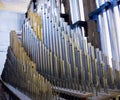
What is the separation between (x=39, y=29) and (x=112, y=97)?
1685 millimetres

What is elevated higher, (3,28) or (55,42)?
(3,28)

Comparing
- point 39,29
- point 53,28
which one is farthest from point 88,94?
point 39,29

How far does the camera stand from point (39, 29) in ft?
10.1

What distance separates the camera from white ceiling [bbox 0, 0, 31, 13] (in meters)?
5.57

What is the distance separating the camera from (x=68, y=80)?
221 cm

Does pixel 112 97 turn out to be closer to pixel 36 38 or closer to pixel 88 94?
pixel 88 94

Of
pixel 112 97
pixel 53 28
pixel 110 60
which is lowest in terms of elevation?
pixel 112 97

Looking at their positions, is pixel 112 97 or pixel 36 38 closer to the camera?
pixel 112 97

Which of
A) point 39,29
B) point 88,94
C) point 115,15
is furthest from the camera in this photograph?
point 39,29

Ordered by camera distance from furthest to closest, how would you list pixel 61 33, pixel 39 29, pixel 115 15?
1. pixel 39 29
2. pixel 61 33
3. pixel 115 15

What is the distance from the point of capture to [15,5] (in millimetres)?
5930

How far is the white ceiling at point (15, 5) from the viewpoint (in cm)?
557

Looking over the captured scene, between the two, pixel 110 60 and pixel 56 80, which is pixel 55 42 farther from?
pixel 110 60

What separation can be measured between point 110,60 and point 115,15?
0.54 m
